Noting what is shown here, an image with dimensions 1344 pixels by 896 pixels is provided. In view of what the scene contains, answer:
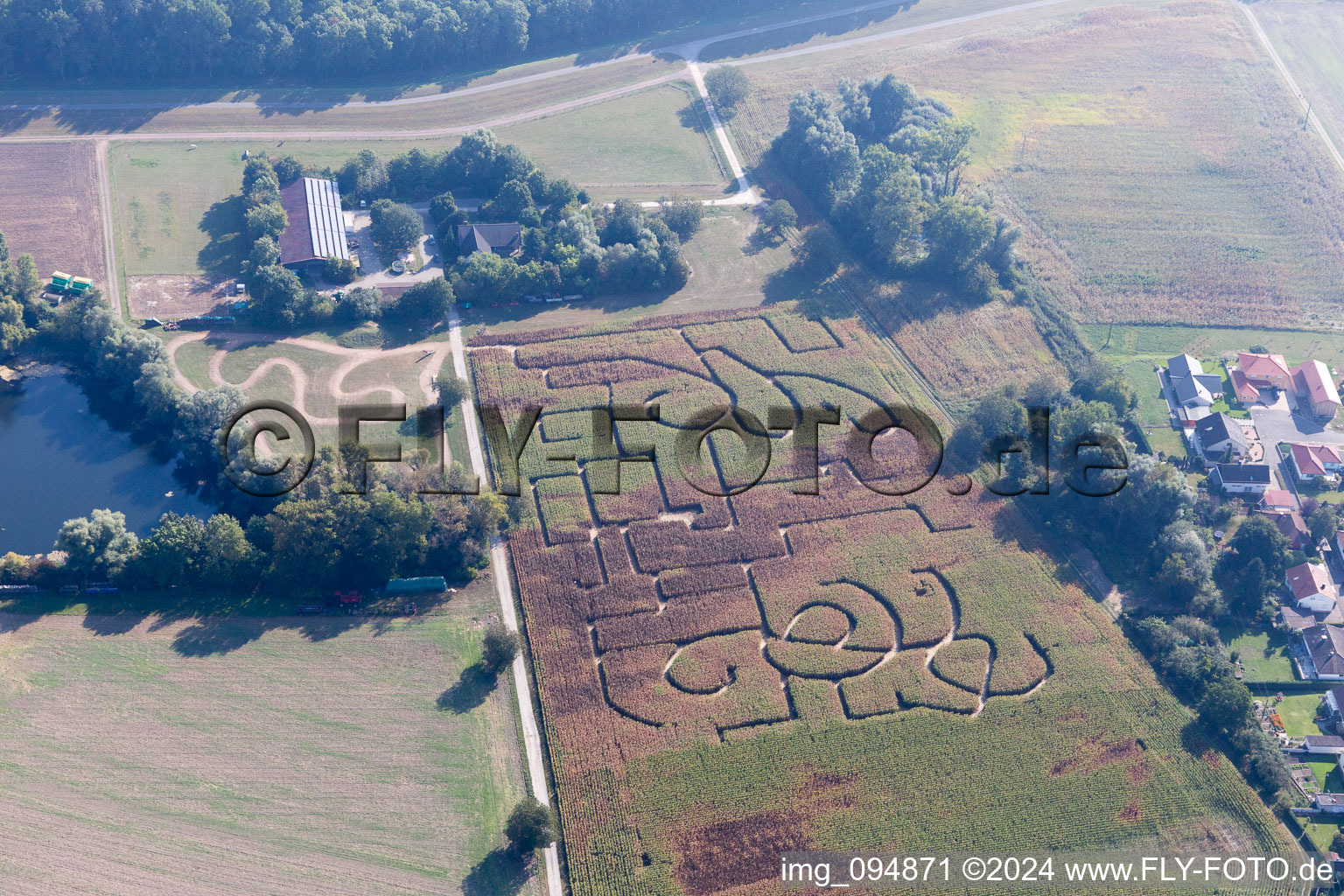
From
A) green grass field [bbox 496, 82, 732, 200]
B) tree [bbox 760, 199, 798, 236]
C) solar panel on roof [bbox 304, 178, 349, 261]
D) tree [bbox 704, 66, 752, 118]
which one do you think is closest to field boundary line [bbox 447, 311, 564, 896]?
solar panel on roof [bbox 304, 178, 349, 261]

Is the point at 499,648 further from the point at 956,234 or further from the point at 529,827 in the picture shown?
the point at 956,234

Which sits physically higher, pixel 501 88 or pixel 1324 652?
pixel 501 88

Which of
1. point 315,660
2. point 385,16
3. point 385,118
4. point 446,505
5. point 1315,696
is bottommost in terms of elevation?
point 1315,696

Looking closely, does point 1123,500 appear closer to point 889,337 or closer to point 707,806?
point 889,337

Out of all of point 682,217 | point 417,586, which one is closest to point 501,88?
point 682,217

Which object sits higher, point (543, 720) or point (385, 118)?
point (385, 118)

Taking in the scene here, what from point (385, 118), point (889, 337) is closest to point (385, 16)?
point (385, 118)

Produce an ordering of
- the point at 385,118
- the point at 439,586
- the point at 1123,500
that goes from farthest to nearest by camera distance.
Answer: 1. the point at 385,118
2. the point at 1123,500
3. the point at 439,586
